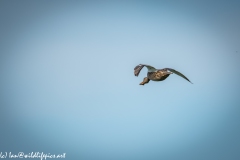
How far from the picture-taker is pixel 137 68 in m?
4.49

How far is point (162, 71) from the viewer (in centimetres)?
453

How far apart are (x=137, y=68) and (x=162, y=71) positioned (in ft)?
1.21

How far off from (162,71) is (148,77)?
1.26 ft

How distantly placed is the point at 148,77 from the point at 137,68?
0.44 meters

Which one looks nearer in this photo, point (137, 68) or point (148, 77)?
point (137, 68)

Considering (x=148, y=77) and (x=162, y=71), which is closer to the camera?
(x=162, y=71)

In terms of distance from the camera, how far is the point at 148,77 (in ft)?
15.9
